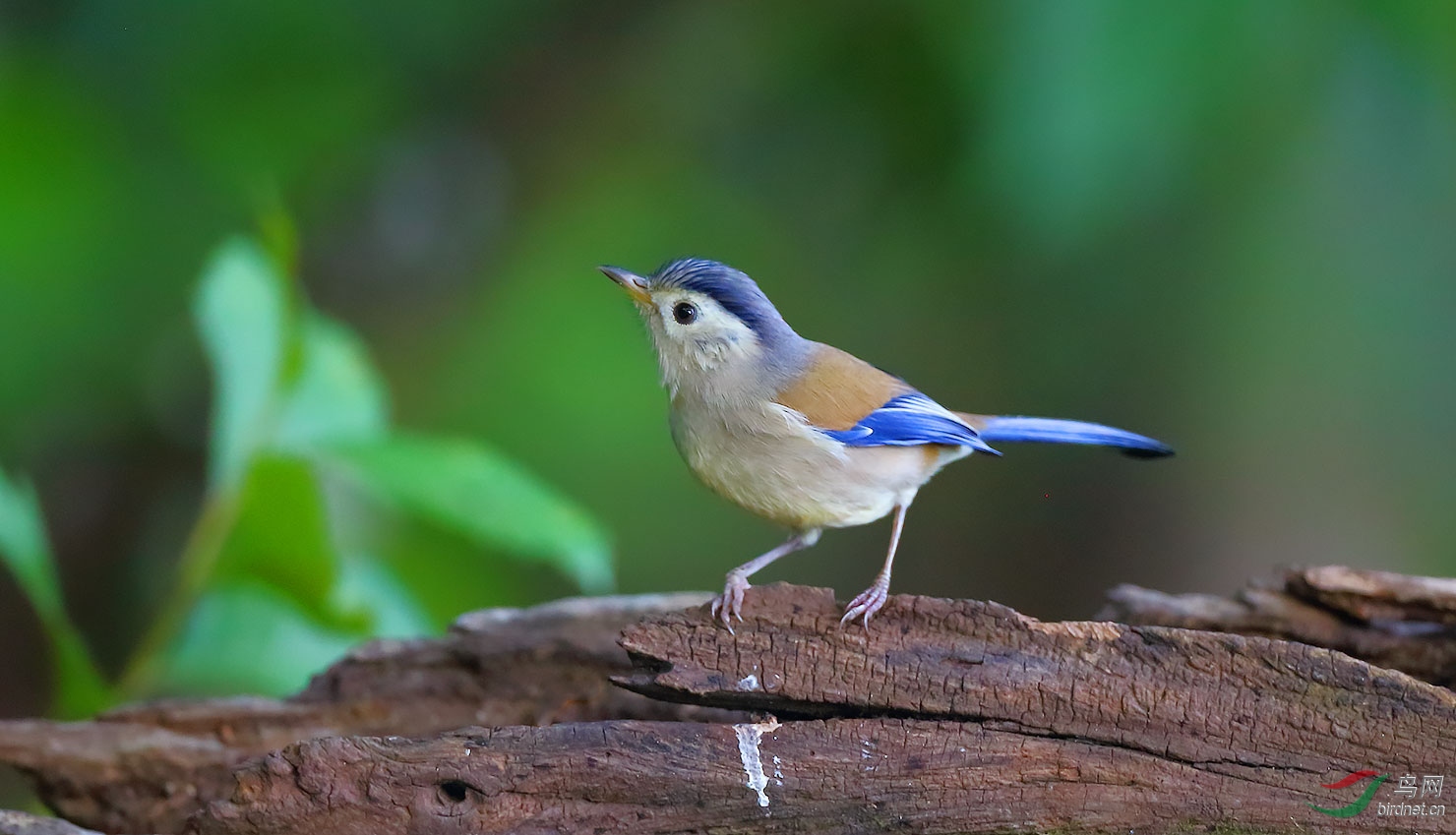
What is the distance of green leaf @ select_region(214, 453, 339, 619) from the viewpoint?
315 cm

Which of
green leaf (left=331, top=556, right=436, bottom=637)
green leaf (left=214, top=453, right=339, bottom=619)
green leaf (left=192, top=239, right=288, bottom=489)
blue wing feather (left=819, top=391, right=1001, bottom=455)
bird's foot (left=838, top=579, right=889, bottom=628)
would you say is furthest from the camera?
green leaf (left=331, top=556, right=436, bottom=637)

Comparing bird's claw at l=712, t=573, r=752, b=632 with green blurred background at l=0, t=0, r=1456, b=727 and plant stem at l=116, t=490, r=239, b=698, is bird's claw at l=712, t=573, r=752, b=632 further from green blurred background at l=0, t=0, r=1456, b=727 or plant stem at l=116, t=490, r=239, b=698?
green blurred background at l=0, t=0, r=1456, b=727

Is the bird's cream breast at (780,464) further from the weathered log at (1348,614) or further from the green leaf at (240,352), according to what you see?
the green leaf at (240,352)

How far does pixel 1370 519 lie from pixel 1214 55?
6.78ft

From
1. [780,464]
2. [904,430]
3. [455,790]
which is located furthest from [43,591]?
[904,430]

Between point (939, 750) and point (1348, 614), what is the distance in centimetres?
123

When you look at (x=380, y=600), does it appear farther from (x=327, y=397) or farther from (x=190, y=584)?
(x=327, y=397)

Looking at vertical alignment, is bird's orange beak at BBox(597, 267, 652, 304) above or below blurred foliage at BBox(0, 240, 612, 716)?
above

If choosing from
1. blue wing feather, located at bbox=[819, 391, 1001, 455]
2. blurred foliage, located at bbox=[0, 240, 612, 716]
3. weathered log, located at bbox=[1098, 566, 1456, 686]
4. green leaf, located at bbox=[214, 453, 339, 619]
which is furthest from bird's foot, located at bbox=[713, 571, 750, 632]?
green leaf, located at bbox=[214, 453, 339, 619]

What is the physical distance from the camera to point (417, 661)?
10.1 feet

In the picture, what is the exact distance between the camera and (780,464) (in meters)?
2.69

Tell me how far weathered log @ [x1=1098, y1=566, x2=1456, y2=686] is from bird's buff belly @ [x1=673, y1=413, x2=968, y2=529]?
2.72 feet

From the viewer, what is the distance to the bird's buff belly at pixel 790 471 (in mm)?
2689

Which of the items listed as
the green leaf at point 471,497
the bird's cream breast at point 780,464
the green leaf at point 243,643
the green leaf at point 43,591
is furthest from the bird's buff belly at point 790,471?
the green leaf at point 43,591
